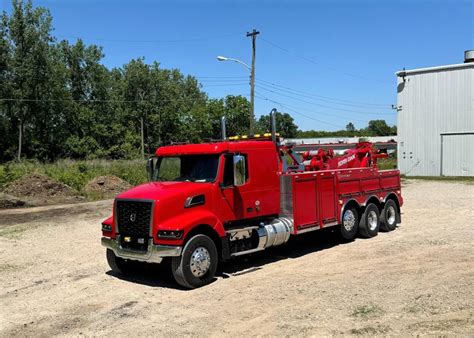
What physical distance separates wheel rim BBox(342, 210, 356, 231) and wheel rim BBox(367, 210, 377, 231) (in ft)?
2.48

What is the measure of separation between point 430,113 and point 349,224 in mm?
24132

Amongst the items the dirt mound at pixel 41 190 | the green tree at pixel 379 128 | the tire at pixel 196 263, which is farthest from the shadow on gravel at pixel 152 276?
the green tree at pixel 379 128

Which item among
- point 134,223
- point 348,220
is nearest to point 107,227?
point 134,223

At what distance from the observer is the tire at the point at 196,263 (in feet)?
25.2

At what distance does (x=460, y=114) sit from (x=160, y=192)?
2860 centimetres

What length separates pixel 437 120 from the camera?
32.3 m

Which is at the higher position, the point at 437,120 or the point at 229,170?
the point at 437,120

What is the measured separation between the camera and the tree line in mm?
49438

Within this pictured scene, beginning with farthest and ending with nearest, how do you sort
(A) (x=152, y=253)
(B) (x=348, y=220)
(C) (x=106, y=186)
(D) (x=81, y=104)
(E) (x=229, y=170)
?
1. (D) (x=81, y=104)
2. (C) (x=106, y=186)
3. (B) (x=348, y=220)
4. (E) (x=229, y=170)
5. (A) (x=152, y=253)

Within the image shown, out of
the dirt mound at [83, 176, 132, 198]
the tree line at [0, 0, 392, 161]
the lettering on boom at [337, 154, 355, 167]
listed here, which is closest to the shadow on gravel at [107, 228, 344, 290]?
the lettering on boom at [337, 154, 355, 167]

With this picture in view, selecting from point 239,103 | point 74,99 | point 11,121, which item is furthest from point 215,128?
point 11,121

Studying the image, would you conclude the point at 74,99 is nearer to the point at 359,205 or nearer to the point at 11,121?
the point at 11,121

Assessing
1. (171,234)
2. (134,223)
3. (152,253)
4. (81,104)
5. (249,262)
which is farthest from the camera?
(81,104)

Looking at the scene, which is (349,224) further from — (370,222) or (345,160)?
(345,160)
